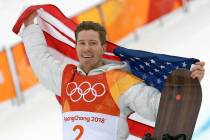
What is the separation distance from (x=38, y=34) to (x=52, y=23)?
0.63 ft

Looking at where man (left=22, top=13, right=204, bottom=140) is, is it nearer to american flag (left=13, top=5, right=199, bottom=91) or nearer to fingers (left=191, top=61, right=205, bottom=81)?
american flag (left=13, top=5, right=199, bottom=91)

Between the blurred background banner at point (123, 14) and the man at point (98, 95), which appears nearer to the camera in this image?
the man at point (98, 95)

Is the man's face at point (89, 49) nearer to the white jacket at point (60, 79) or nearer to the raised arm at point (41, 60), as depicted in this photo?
the white jacket at point (60, 79)

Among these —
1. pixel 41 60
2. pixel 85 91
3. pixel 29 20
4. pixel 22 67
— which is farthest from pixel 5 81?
pixel 85 91

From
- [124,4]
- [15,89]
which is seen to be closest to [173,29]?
[124,4]

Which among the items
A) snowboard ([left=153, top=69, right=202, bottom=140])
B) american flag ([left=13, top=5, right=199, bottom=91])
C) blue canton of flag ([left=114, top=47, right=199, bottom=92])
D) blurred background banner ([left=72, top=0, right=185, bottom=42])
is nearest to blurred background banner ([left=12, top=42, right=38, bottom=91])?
blurred background banner ([left=72, top=0, right=185, bottom=42])

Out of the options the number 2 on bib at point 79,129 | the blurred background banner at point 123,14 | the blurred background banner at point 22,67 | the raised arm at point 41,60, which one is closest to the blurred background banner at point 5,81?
the blurred background banner at point 22,67

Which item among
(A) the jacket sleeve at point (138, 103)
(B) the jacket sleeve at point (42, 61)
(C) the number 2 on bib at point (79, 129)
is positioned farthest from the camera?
(B) the jacket sleeve at point (42, 61)

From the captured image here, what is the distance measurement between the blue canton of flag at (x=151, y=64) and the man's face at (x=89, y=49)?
166 mm

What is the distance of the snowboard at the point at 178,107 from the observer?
2482 mm

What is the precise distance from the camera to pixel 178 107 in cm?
253

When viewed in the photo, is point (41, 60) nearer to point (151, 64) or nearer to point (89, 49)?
point (89, 49)

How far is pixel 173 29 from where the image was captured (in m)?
5.86

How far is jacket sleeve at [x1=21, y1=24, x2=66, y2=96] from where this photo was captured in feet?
9.55
